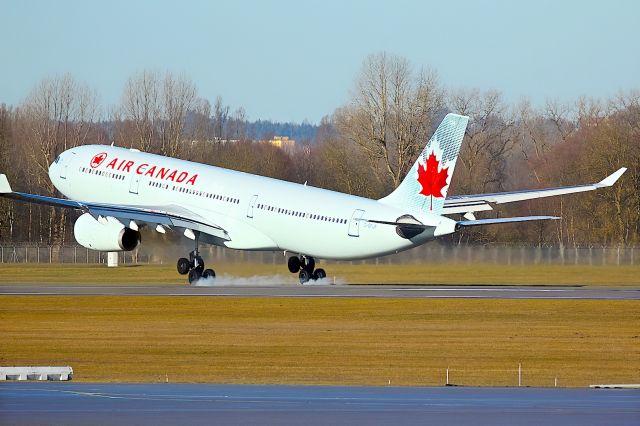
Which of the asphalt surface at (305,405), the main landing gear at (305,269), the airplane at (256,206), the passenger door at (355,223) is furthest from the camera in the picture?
the main landing gear at (305,269)

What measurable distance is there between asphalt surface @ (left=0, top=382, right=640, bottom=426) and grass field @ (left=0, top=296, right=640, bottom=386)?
430 cm

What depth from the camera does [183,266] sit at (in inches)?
2440

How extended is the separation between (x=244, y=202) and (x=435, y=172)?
404 inches

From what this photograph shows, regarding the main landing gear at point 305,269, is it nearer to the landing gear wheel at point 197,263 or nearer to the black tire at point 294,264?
the black tire at point 294,264

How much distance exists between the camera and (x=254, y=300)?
50.8 meters

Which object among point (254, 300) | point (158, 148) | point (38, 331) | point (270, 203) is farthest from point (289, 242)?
point (158, 148)

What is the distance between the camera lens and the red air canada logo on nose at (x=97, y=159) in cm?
6538

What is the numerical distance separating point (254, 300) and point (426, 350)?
15.2m

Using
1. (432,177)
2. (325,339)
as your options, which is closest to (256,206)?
(432,177)

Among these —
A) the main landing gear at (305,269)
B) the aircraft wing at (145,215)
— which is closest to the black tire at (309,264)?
the main landing gear at (305,269)

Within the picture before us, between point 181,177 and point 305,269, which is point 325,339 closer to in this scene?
point 305,269

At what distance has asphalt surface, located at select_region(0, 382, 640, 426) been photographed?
19.6 metres

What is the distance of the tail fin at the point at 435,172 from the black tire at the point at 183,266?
11151 mm

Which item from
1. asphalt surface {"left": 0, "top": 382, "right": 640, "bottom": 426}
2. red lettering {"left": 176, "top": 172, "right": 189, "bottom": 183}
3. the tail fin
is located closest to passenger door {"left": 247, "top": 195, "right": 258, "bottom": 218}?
red lettering {"left": 176, "top": 172, "right": 189, "bottom": 183}
